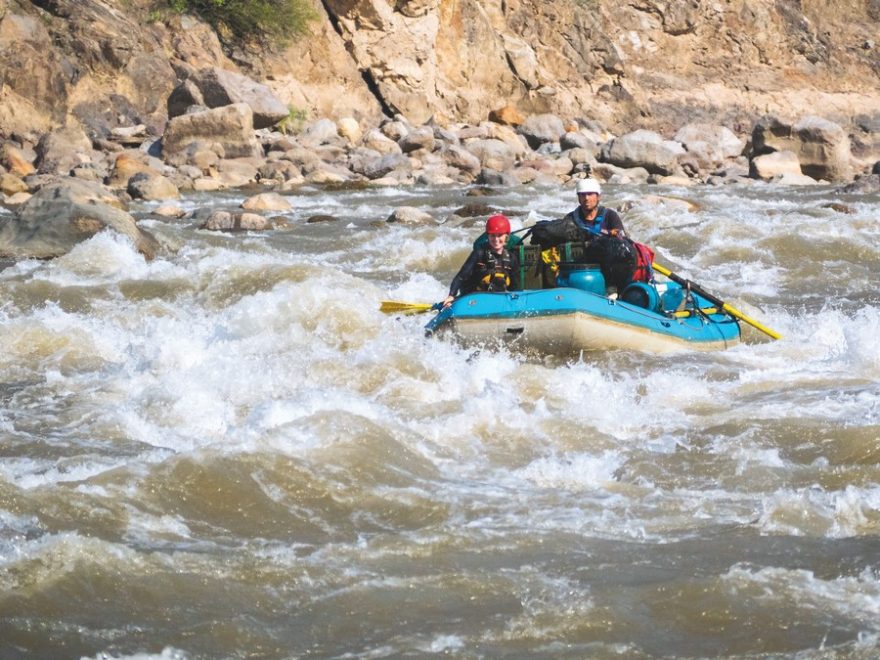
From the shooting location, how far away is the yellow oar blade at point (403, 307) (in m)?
8.26

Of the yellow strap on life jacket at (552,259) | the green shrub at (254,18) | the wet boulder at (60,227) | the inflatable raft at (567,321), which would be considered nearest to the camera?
the inflatable raft at (567,321)

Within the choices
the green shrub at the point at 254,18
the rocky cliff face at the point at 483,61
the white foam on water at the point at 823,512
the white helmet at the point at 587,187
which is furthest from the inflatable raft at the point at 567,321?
the green shrub at the point at 254,18

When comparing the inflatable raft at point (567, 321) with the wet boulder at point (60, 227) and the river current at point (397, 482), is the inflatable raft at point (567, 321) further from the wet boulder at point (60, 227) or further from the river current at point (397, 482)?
the wet boulder at point (60, 227)

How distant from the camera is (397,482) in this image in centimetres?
521

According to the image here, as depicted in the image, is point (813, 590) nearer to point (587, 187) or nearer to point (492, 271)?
point (492, 271)

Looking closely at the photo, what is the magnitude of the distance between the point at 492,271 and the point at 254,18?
55.9 ft

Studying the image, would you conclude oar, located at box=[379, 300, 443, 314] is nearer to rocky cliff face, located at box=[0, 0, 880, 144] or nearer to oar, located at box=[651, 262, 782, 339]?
oar, located at box=[651, 262, 782, 339]

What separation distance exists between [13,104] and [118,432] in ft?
47.2

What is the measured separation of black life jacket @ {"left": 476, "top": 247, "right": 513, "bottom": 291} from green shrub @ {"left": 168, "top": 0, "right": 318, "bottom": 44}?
16754 millimetres

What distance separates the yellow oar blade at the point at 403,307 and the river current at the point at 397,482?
0.33 ft

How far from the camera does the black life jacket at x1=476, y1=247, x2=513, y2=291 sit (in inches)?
311

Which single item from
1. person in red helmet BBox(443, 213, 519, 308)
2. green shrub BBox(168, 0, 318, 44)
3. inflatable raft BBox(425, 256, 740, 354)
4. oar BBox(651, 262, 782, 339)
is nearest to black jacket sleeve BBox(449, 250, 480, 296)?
person in red helmet BBox(443, 213, 519, 308)

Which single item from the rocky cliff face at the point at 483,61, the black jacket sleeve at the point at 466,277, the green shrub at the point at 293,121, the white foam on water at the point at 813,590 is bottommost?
the white foam on water at the point at 813,590

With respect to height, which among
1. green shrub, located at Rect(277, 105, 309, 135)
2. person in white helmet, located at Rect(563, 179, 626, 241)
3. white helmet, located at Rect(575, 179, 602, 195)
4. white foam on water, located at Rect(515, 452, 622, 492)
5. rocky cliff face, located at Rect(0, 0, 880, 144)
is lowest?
white foam on water, located at Rect(515, 452, 622, 492)
